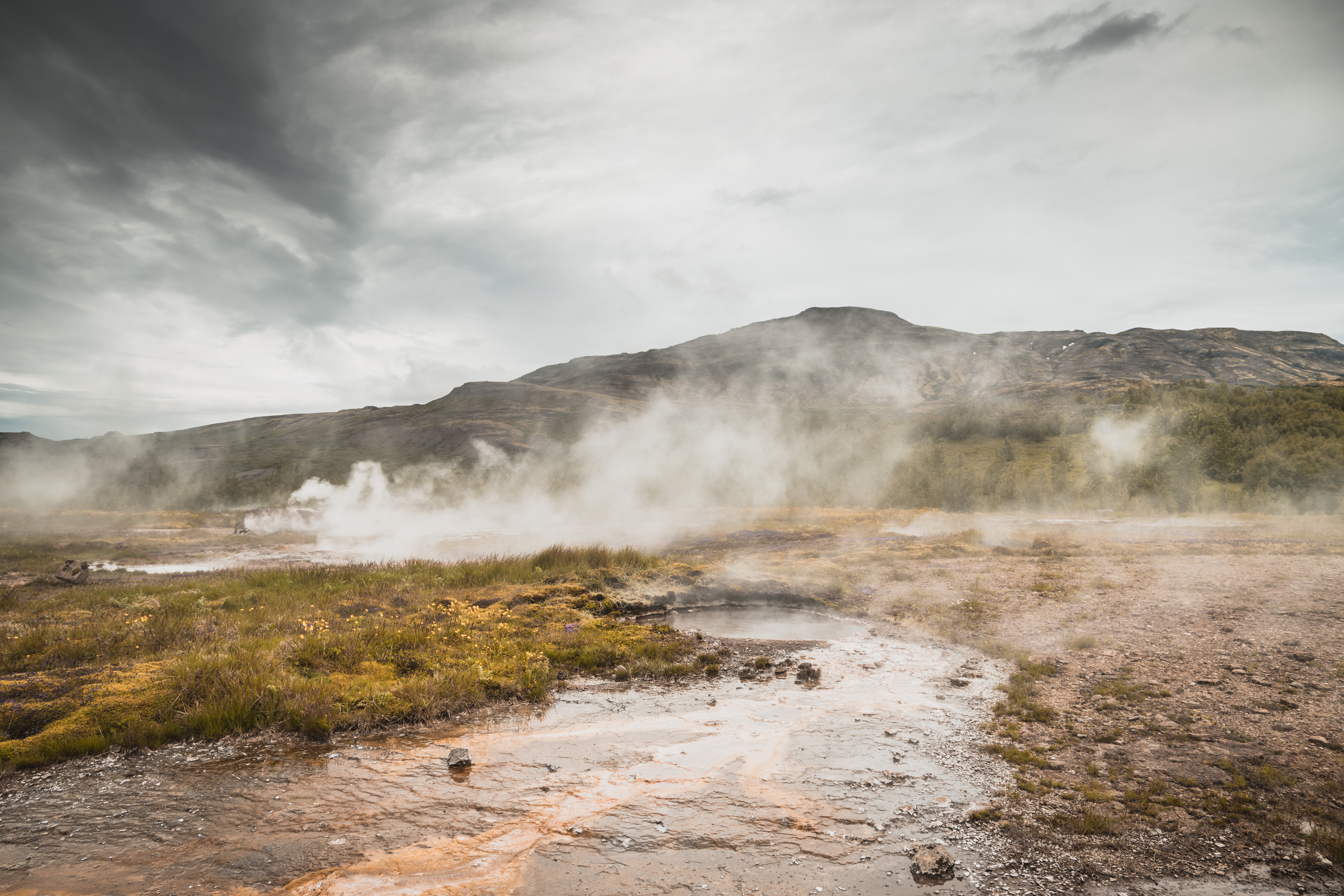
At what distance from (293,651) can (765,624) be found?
14.0m

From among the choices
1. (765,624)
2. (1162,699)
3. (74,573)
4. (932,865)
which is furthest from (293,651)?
(74,573)

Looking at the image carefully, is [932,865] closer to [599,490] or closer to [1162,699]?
[1162,699]

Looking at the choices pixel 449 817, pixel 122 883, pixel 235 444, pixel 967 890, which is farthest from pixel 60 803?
pixel 235 444

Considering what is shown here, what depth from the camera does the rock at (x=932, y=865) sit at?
624 cm

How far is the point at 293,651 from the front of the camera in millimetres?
12383

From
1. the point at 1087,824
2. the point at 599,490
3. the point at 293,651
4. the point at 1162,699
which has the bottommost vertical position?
the point at 1162,699

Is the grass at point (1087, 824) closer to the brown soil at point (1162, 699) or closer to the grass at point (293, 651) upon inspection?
the brown soil at point (1162, 699)

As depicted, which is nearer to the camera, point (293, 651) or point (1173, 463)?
point (293, 651)

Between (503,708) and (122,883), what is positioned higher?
(122,883)

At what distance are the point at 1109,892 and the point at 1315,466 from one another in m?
69.1

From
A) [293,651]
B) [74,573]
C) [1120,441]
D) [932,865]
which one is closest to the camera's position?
[932,865]

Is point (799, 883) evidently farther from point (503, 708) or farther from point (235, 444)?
point (235, 444)

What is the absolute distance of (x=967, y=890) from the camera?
6.02 metres

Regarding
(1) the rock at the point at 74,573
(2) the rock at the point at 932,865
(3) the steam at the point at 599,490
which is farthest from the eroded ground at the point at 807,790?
(3) the steam at the point at 599,490
